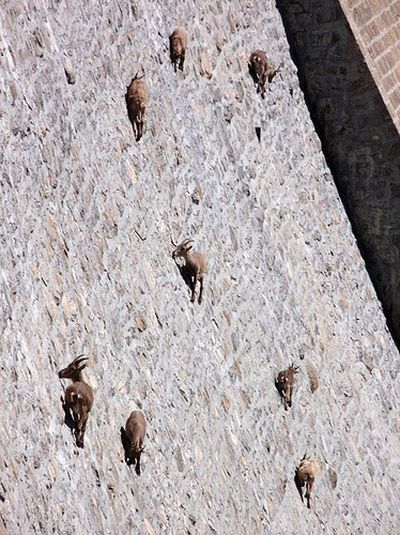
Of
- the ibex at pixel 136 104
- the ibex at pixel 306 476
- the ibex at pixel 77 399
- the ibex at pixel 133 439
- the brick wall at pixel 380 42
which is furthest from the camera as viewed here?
the brick wall at pixel 380 42

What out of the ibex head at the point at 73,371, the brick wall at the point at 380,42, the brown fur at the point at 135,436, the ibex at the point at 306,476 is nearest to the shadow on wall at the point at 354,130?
the brick wall at the point at 380,42

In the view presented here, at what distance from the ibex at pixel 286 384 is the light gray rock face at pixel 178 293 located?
4 cm

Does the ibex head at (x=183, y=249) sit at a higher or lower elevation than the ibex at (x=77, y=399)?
higher

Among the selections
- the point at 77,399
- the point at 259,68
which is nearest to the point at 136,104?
the point at 259,68

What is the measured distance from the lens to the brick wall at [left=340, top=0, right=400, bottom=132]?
7.99 m

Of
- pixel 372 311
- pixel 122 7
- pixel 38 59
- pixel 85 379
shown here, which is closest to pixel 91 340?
pixel 85 379

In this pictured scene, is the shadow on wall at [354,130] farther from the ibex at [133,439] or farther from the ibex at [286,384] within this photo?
the ibex at [133,439]

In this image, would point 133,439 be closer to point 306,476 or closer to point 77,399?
point 77,399

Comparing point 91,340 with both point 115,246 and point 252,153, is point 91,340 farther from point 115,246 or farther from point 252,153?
point 252,153

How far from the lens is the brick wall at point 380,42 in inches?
315

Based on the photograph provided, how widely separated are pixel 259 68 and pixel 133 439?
2.79 m

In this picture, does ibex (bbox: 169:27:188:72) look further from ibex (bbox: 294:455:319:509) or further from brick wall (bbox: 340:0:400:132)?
ibex (bbox: 294:455:319:509)

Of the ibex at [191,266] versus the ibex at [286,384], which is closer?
the ibex at [191,266]

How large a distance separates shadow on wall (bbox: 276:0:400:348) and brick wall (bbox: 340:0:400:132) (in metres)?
0.05
